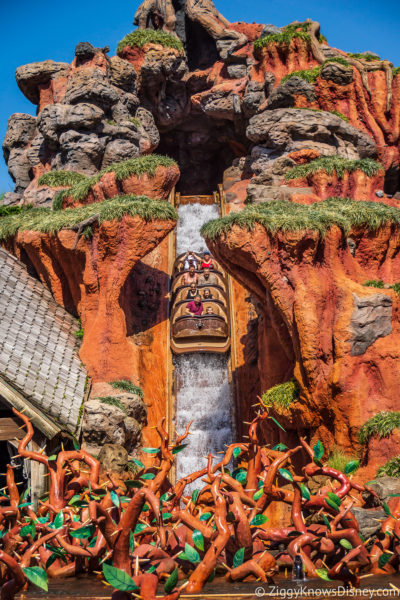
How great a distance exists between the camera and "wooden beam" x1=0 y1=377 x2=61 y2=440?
12.5 metres

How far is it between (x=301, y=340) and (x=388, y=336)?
71.6 inches

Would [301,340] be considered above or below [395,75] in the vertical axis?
below

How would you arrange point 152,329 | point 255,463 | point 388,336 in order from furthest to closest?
point 152,329, point 388,336, point 255,463

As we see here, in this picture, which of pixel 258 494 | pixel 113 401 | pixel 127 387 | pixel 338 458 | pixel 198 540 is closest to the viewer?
pixel 198 540

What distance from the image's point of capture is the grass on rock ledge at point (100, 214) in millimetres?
17984

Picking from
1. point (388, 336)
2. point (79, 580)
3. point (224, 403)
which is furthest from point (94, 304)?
point (79, 580)

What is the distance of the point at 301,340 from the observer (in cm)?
1412

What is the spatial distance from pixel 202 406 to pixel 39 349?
5622 mm

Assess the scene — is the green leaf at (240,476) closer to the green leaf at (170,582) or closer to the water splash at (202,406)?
the green leaf at (170,582)

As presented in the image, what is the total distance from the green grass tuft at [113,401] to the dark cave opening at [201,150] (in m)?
18.3

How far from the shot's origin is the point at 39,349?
51.9ft

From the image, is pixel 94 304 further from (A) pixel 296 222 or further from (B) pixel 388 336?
(B) pixel 388 336

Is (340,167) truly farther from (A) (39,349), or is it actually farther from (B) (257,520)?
(B) (257,520)

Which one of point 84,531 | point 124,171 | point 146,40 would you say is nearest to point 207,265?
point 124,171
